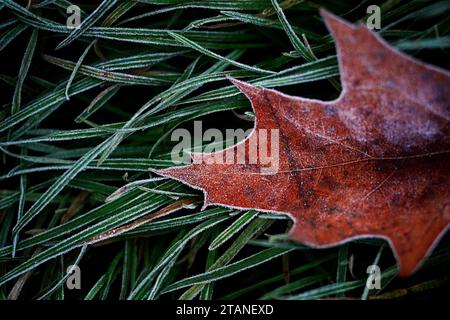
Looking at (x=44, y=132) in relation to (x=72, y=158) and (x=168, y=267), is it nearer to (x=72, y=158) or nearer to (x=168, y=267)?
(x=72, y=158)

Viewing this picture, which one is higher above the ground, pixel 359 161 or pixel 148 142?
pixel 148 142

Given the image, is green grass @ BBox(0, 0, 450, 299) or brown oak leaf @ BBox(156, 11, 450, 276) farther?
green grass @ BBox(0, 0, 450, 299)

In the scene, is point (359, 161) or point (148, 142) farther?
point (148, 142)

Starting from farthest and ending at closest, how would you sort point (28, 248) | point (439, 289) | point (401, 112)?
point (28, 248) → point (439, 289) → point (401, 112)

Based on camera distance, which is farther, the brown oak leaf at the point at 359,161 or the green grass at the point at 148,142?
the green grass at the point at 148,142

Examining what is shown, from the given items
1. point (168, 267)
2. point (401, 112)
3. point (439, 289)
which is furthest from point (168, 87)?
point (439, 289)
